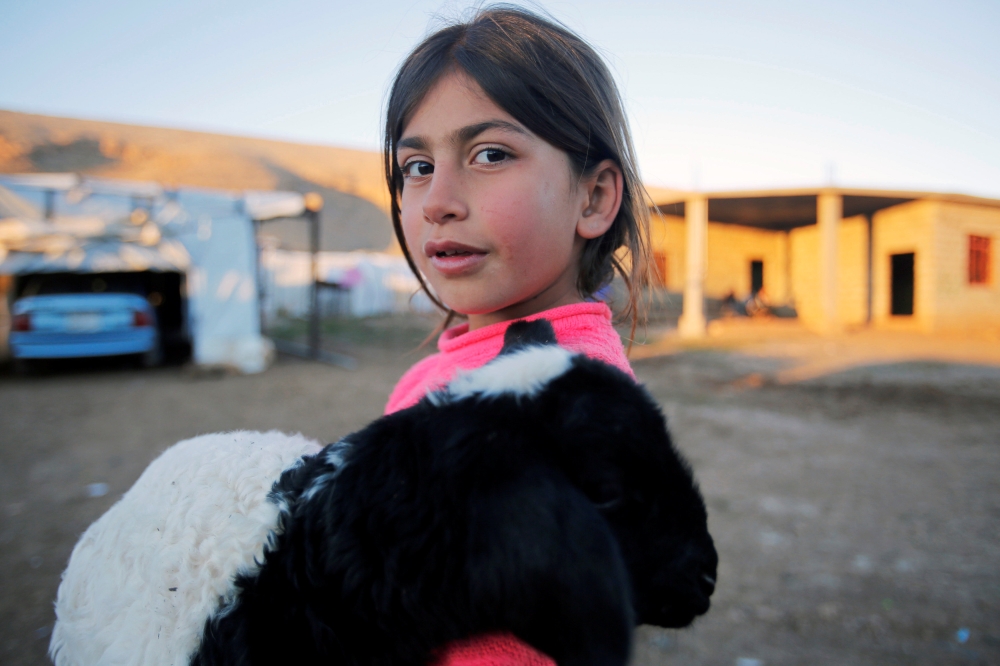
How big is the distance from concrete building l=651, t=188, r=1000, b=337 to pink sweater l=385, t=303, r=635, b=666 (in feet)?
49.9

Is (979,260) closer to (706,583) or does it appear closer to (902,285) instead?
(902,285)

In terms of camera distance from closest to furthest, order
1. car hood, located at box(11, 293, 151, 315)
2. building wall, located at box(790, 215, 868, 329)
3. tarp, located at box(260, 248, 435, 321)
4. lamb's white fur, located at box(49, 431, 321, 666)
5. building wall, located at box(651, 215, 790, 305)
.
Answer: lamb's white fur, located at box(49, 431, 321, 666) → car hood, located at box(11, 293, 151, 315) → building wall, located at box(790, 215, 868, 329) → building wall, located at box(651, 215, 790, 305) → tarp, located at box(260, 248, 435, 321)

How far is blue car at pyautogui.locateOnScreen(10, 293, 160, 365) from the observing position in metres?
9.26

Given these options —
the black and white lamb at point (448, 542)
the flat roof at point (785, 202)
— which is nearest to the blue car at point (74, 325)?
the black and white lamb at point (448, 542)

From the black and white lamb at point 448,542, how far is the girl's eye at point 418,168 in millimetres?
636

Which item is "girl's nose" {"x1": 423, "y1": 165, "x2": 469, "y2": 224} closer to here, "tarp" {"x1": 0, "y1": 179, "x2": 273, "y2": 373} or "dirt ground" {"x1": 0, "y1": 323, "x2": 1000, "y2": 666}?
"dirt ground" {"x1": 0, "y1": 323, "x2": 1000, "y2": 666}

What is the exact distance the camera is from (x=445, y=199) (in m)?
1.34

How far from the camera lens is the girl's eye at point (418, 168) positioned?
1.52 m

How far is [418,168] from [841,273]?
2383 cm

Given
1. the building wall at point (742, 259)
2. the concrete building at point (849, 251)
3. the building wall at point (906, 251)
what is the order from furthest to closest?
the building wall at point (742, 259) → the building wall at point (906, 251) → the concrete building at point (849, 251)

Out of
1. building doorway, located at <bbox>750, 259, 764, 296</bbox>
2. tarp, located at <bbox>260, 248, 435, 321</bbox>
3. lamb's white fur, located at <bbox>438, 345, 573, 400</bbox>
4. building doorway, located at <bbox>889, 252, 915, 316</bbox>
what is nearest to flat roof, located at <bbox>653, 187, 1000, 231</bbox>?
building doorway, located at <bbox>750, 259, 764, 296</bbox>

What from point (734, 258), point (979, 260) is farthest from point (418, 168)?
point (979, 260)

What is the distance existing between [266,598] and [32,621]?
10.3 ft

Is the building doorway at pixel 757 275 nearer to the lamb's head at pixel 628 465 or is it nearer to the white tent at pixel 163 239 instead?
the white tent at pixel 163 239
